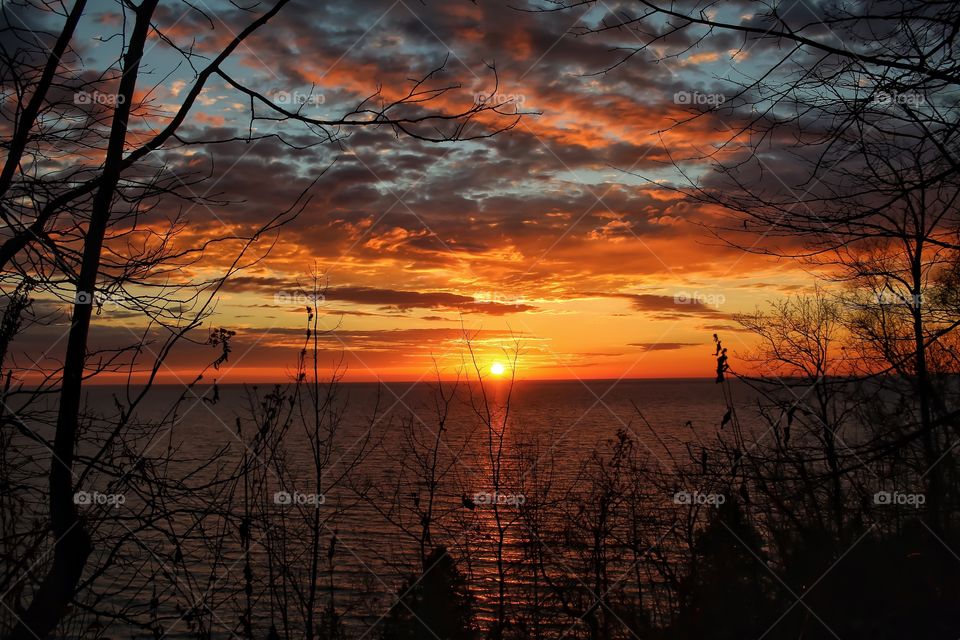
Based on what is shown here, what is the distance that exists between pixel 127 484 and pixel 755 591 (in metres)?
8.19

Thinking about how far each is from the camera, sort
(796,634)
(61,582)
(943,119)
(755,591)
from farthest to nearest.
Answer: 1. (755,591)
2. (796,634)
3. (943,119)
4. (61,582)

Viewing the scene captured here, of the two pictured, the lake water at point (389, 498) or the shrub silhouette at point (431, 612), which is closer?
the lake water at point (389, 498)

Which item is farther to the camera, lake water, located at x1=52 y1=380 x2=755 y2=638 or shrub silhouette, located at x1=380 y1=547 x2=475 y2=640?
shrub silhouette, located at x1=380 y1=547 x2=475 y2=640

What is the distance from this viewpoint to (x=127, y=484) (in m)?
3.41

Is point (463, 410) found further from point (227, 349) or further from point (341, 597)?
point (227, 349)

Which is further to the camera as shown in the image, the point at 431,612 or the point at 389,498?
the point at 389,498

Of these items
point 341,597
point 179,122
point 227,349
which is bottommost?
point 341,597

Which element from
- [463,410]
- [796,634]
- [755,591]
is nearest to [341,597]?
[755,591]

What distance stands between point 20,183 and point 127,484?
1.52 metres

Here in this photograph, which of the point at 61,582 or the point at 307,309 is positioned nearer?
the point at 61,582

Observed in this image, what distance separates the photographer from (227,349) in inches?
182

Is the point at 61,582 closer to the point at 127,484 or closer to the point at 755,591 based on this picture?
the point at 127,484

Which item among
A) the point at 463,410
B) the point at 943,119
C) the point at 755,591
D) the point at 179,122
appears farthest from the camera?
the point at 463,410

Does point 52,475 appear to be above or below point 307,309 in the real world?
below
